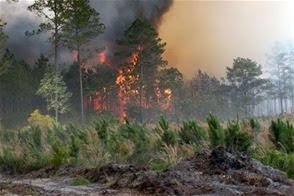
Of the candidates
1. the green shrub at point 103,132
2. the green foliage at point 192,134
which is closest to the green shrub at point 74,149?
the green shrub at point 103,132

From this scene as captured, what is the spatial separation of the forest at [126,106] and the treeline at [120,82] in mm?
105

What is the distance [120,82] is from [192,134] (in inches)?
1402

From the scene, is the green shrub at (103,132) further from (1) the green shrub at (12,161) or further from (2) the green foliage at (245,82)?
(2) the green foliage at (245,82)

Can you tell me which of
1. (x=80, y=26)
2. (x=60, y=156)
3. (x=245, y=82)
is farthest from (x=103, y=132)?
(x=245, y=82)

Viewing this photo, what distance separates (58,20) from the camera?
39.6 metres

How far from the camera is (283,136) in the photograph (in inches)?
512

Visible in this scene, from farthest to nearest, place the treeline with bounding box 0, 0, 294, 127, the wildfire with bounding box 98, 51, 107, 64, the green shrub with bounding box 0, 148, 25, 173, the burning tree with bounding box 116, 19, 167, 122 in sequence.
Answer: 1. the wildfire with bounding box 98, 51, 107, 64
2. the burning tree with bounding box 116, 19, 167, 122
3. the treeline with bounding box 0, 0, 294, 127
4. the green shrub with bounding box 0, 148, 25, 173

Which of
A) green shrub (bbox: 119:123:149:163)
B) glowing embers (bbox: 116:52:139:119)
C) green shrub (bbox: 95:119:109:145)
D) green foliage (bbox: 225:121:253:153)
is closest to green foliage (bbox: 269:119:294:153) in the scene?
green foliage (bbox: 225:121:253:153)

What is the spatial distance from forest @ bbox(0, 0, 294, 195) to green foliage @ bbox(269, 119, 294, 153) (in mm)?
28

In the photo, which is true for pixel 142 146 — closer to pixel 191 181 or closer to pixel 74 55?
pixel 191 181

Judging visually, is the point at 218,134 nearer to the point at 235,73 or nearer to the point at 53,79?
the point at 53,79

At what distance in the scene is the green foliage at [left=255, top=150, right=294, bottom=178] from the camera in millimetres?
10141

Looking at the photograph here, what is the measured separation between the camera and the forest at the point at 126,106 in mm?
13062

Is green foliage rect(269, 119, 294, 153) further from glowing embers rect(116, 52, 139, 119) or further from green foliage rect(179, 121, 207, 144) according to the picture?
glowing embers rect(116, 52, 139, 119)
